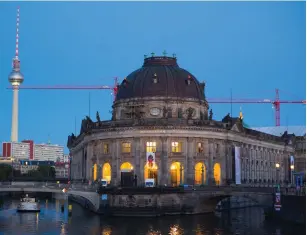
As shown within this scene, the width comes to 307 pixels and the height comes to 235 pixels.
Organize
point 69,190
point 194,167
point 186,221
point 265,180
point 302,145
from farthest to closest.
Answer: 1. point 302,145
2. point 265,180
3. point 194,167
4. point 69,190
5. point 186,221

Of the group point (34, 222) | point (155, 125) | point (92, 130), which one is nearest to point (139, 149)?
point (155, 125)

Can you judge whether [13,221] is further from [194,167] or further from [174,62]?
[174,62]

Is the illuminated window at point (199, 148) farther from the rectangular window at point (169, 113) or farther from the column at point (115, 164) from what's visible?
the column at point (115, 164)

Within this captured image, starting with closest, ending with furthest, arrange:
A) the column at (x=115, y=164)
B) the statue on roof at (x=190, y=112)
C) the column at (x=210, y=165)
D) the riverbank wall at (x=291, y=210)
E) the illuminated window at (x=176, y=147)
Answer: the riverbank wall at (x=291, y=210) < the illuminated window at (x=176, y=147) < the column at (x=115, y=164) < the column at (x=210, y=165) < the statue on roof at (x=190, y=112)

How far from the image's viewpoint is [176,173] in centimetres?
11156

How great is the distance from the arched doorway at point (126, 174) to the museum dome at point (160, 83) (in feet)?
53.5

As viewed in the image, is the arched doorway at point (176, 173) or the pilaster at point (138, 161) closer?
the pilaster at point (138, 161)

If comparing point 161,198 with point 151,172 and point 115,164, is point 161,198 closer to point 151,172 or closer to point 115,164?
point 151,172

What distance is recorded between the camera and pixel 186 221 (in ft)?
291

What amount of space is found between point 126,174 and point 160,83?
2172cm

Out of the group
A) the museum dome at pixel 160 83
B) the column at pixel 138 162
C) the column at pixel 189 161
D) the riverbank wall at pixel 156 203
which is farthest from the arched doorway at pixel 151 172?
the museum dome at pixel 160 83

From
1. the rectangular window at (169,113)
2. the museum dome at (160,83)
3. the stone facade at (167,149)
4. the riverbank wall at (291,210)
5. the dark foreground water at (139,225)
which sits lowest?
the dark foreground water at (139,225)

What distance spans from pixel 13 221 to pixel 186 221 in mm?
26605

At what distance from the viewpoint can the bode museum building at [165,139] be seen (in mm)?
110250
